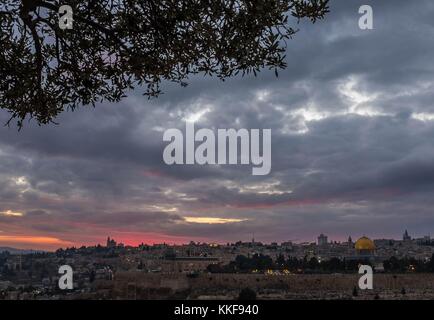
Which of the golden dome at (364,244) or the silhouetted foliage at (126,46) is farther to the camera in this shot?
the golden dome at (364,244)

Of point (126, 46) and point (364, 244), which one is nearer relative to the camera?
point (126, 46)

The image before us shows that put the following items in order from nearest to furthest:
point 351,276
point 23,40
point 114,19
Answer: point 114,19, point 23,40, point 351,276

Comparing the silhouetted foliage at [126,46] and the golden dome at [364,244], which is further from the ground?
the silhouetted foliage at [126,46]

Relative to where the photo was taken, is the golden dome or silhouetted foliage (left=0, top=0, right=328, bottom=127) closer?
silhouetted foliage (left=0, top=0, right=328, bottom=127)

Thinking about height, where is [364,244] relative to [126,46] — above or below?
below

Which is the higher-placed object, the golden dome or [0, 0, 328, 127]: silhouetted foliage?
[0, 0, 328, 127]: silhouetted foliage

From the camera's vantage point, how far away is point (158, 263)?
148875mm

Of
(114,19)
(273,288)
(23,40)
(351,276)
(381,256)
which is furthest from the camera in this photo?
(381,256)

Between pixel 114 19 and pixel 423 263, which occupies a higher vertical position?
pixel 114 19
